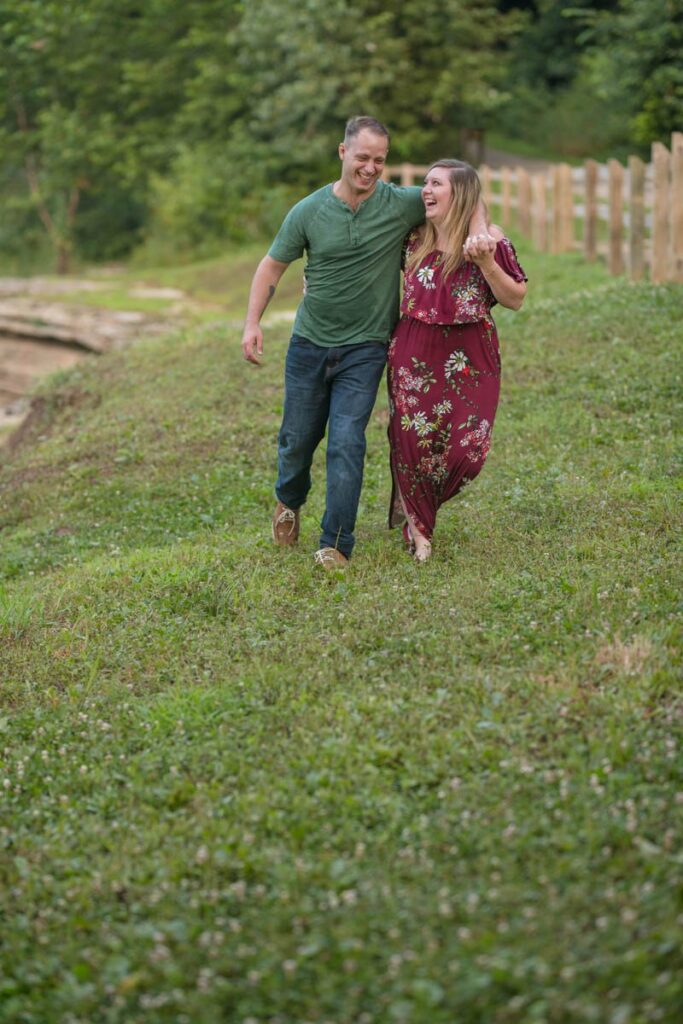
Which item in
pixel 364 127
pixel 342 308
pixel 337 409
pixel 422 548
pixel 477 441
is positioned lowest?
pixel 422 548

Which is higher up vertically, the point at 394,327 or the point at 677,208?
the point at 677,208

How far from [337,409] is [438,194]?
3.95 feet

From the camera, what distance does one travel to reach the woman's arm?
5.85 metres

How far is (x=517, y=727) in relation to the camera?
4574 mm

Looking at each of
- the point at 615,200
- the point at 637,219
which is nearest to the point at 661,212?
the point at 637,219

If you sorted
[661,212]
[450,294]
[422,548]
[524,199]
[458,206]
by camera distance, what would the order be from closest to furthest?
[458,206]
[450,294]
[422,548]
[661,212]
[524,199]

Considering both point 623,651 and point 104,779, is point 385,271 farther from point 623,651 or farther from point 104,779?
point 104,779

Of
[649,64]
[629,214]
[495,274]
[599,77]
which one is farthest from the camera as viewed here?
[599,77]

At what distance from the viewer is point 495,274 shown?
19.6 feet

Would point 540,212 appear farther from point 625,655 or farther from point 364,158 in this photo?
point 625,655

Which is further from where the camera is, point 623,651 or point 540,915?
point 623,651

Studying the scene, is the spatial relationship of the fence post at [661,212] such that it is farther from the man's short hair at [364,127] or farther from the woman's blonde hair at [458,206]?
the man's short hair at [364,127]

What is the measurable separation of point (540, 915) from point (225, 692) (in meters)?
2.00

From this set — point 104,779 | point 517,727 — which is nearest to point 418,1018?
point 517,727
